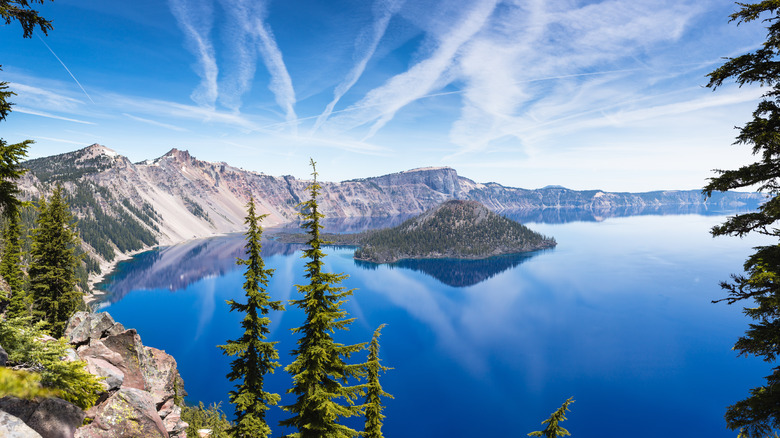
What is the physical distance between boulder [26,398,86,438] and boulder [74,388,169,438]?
1630 millimetres

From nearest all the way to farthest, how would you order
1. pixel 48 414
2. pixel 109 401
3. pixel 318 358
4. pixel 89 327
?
pixel 48 414, pixel 109 401, pixel 318 358, pixel 89 327

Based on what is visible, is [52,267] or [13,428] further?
[52,267]

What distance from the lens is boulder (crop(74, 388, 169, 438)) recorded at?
45.8 feet

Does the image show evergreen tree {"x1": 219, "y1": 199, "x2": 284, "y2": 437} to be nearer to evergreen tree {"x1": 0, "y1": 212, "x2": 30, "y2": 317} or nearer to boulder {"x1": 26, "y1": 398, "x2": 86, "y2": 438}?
boulder {"x1": 26, "y1": 398, "x2": 86, "y2": 438}

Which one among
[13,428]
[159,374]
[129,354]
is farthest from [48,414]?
[159,374]

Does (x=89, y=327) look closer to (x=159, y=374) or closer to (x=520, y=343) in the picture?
(x=159, y=374)

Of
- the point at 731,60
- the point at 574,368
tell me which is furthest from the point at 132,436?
the point at 574,368

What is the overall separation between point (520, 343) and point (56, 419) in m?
95.3

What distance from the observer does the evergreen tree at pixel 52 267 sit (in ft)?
105

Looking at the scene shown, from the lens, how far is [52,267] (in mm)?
32156

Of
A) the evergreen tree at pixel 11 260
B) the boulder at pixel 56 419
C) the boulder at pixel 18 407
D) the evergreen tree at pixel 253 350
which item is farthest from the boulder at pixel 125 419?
the evergreen tree at pixel 11 260

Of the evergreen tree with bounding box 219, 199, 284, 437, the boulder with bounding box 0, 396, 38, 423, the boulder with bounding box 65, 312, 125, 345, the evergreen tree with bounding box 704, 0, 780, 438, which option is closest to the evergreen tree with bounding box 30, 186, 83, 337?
the boulder with bounding box 65, 312, 125, 345

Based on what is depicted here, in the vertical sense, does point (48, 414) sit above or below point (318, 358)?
above

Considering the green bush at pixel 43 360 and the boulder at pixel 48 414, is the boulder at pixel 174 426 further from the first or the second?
the green bush at pixel 43 360
